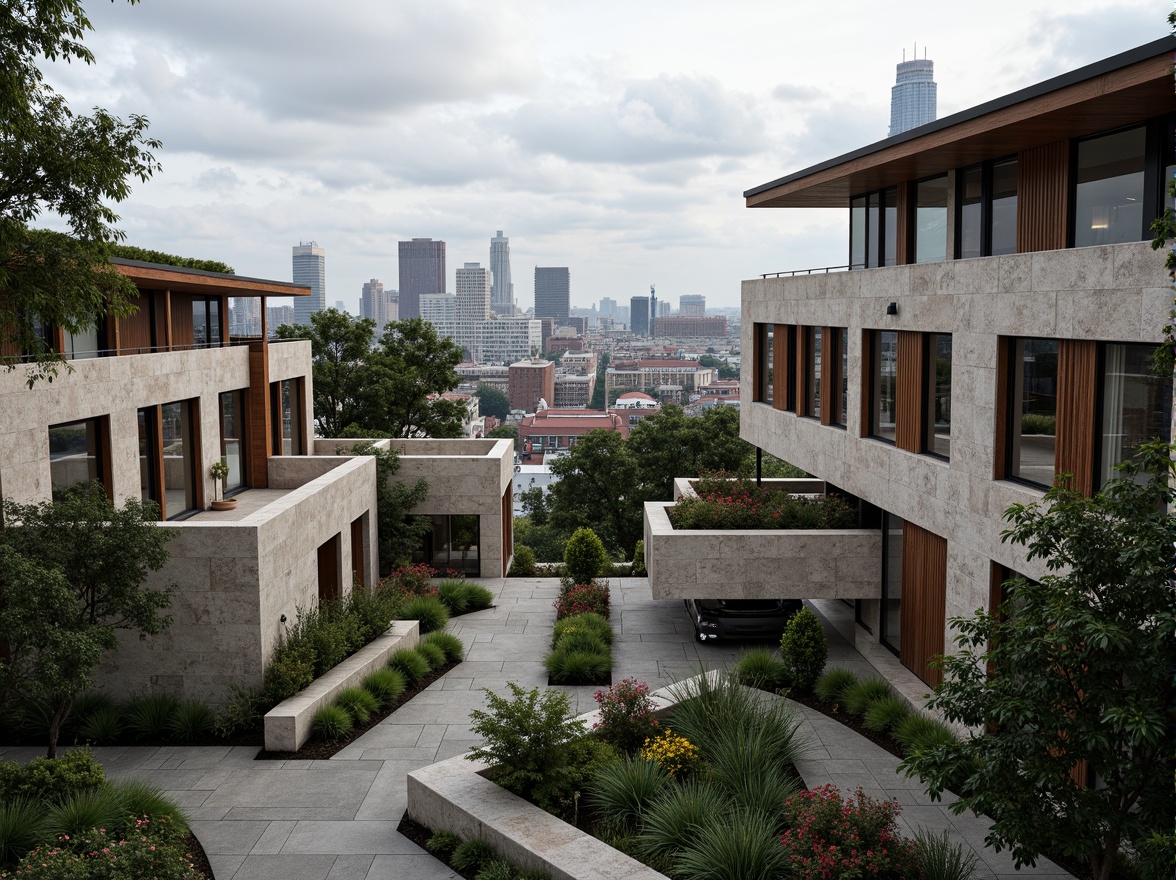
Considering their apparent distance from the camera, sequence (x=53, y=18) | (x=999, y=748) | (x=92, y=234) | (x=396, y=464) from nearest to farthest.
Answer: (x=999, y=748) < (x=53, y=18) < (x=92, y=234) < (x=396, y=464)

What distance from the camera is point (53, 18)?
10992 millimetres

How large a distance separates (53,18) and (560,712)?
9.81 m

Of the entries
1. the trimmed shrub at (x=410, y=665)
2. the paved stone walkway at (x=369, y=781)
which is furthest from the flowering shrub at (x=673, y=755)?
the trimmed shrub at (x=410, y=665)

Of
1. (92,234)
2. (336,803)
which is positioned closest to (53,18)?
(92,234)

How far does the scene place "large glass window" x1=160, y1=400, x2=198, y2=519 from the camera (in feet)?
62.5

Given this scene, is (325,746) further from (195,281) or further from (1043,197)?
(1043,197)

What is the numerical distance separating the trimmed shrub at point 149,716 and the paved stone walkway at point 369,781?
34 centimetres

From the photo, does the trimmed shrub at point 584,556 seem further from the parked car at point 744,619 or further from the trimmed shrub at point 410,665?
the trimmed shrub at point 410,665

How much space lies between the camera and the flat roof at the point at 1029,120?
10000mm

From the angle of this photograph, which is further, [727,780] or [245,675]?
[245,675]

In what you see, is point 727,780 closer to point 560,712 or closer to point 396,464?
point 560,712

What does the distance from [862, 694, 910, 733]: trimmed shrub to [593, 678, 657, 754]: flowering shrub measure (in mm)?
3458

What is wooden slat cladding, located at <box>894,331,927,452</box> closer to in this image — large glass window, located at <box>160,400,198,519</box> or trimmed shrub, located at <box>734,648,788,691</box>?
trimmed shrub, located at <box>734,648,788,691</box>

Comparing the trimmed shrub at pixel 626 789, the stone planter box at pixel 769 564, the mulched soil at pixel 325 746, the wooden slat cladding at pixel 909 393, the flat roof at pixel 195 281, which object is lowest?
the mulched soil at pixel 325 746
